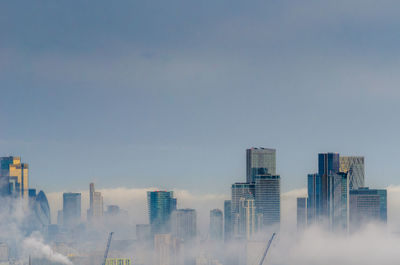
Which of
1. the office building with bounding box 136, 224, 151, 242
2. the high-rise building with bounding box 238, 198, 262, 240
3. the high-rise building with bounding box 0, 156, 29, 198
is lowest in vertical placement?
the office building with bounding box 136, 224, 151, 242

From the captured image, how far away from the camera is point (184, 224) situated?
141500 millimetres

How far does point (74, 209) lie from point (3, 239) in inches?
1105

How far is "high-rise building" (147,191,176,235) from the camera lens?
469 feet

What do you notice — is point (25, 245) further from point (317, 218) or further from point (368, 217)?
point (368, 217)

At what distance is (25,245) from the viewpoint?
132 meters

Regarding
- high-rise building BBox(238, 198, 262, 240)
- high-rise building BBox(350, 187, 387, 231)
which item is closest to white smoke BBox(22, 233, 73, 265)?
high-rise building BBox(238, 198, 262, 240)

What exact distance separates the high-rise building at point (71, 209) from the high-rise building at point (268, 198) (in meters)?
41.3

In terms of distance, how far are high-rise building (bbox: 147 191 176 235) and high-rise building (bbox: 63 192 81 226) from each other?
2137 centimetres

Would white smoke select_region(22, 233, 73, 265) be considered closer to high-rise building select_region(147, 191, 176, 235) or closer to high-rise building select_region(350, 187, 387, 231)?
high-rise building select_region(147, 191, 176, 235)

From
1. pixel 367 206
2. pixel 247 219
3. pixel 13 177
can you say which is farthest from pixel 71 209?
pixel 367 206

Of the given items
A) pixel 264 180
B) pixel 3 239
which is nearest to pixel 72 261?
pixel 3 239

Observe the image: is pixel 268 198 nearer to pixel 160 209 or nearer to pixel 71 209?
pixel 160 209

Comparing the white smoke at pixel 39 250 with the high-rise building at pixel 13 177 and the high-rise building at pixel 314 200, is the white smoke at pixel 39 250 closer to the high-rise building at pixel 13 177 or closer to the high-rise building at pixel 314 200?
the high-rise building at pixel 13 177

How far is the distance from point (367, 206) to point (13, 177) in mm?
69179
